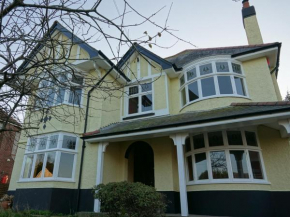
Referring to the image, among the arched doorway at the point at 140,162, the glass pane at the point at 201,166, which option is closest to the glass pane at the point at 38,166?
the arched doorway at the point at 140,162

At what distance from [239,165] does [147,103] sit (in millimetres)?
5314

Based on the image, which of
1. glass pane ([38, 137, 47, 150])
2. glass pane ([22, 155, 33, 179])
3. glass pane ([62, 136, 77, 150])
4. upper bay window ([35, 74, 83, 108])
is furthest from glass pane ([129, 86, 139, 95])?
upper bay window ([35, 74, 83, 108])

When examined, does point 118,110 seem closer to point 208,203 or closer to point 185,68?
point 185,68

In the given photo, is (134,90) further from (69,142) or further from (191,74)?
(69,142)

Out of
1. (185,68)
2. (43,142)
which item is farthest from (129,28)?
(43,142)

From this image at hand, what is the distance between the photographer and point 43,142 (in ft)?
31.0

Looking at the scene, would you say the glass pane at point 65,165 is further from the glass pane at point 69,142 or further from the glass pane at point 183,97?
the glass pane at point 183,97

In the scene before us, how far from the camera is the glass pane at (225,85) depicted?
8.86m

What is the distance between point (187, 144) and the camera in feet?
28.3

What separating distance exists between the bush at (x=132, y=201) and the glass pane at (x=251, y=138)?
411 cm

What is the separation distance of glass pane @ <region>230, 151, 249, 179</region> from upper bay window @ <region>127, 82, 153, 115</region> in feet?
15.0

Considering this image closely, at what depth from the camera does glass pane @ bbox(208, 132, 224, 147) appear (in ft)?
25.3

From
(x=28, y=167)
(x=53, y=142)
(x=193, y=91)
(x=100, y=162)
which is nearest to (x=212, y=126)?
(x=193, y=91)

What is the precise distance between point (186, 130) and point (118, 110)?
501 cm
